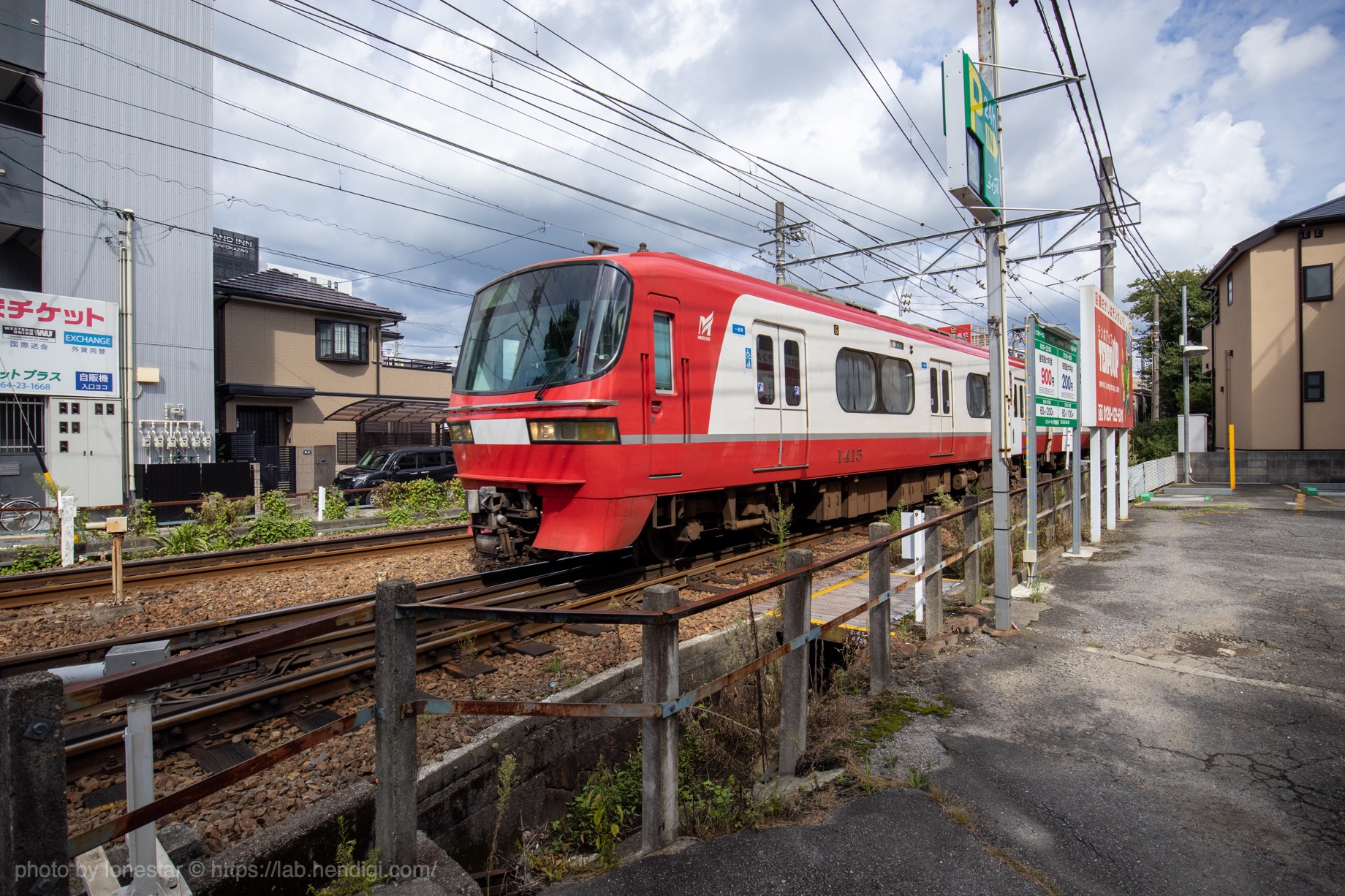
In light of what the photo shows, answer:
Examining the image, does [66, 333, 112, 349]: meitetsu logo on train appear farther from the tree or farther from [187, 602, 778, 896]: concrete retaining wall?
the tree

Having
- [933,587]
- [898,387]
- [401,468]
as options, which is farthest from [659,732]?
[401,468]

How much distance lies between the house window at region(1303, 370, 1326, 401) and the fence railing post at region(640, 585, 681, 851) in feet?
89.6

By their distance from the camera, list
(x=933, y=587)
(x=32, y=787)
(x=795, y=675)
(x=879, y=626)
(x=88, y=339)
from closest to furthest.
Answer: (x=32, y=787) → (x=795, y=675) → (x=879, y=626) → (x=933, y=587) → (x=88, y=339)

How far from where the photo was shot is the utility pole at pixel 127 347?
15.4 meters

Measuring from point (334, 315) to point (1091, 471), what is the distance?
21951mm

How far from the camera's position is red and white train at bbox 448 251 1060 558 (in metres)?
6.09

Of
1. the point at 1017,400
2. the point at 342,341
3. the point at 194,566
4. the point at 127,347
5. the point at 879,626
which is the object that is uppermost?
the point at 342,341

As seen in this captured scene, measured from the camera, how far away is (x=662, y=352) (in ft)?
21.4

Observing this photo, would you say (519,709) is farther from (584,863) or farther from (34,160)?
(34,160)

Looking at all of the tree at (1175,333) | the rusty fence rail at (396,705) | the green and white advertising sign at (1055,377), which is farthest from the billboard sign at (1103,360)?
the tree at (1175,333)

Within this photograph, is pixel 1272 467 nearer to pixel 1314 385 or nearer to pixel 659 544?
pixel 1314 385

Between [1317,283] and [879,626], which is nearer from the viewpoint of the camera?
[879,626]

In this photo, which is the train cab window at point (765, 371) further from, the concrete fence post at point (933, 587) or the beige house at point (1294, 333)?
the beige house at point (1294, 333)

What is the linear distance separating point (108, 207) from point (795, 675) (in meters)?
18.9
